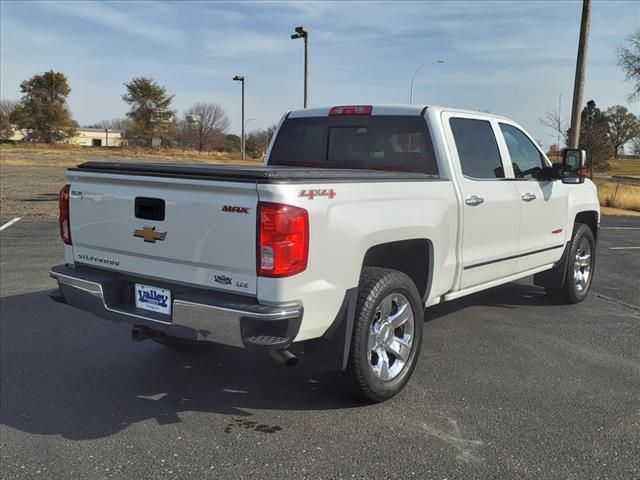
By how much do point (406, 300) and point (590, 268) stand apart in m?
3.81

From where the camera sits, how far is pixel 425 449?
11.0 feet

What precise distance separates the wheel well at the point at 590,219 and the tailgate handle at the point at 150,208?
15.8ft

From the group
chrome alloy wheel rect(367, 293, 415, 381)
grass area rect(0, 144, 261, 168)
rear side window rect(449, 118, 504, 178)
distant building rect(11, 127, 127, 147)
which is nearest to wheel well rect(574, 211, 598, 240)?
rear side window rect(449, 118, 504, 178)

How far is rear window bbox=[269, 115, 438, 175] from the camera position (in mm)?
4754

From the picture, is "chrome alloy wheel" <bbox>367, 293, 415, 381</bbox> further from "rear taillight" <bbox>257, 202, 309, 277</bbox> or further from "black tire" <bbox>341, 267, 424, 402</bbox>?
"rear taillight" <bbox>257, 202, 309, 277</bbox>

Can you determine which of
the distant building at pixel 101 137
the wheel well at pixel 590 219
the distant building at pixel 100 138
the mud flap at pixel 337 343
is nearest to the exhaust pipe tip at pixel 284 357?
the mud flap at pixel 337 343

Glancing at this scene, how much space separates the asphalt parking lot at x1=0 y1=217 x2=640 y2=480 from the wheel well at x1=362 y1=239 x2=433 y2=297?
74 centimetres

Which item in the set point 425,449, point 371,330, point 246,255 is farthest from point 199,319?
point 425,449

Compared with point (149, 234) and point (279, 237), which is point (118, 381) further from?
point (279, 237)

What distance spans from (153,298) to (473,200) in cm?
248

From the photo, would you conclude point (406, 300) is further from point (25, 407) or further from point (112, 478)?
point (25, 407)

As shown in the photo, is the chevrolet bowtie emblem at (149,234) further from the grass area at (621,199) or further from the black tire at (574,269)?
the grass area at (621,199)

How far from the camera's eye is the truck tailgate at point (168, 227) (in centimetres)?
325

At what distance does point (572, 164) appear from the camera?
224 inches
